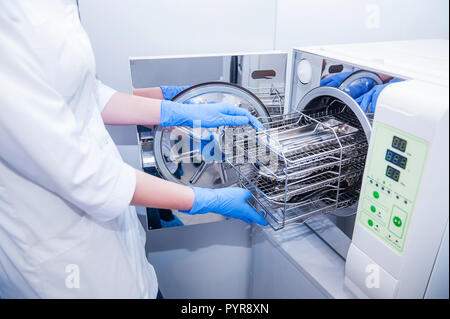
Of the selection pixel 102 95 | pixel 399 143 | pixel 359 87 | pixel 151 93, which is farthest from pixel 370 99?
pixel 102 95

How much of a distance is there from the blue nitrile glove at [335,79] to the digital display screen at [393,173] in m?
0.36

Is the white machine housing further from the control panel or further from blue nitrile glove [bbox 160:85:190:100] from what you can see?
blue nitrile glove [bbox 160:85:190:100]

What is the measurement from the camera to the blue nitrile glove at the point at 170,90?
129 cm

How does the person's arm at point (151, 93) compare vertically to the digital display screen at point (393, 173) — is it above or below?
above

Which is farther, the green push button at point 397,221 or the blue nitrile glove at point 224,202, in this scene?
the blue nitrile glove at point 224,202

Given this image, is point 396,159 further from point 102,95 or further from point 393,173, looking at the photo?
point 102,95

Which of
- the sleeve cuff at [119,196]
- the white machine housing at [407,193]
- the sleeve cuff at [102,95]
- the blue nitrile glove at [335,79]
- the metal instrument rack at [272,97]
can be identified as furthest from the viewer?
the metal instrument rack at [272,97]

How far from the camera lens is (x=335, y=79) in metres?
1.08

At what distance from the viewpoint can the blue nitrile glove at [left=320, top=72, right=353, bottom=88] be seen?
3.42ft

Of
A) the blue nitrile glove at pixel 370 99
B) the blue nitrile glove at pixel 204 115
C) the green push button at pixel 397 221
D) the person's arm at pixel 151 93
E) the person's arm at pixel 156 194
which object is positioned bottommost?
the person's arm at pixel 156 194

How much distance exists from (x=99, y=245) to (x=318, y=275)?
69 centimetres

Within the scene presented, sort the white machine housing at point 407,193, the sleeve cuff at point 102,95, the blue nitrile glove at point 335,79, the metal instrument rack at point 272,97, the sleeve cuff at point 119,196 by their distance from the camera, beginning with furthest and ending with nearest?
the metal instrument rack at point 272,97 → the sleeve cuff at point 102,95 → the blue nitrile glove at point 335,79 → the sleeve cuff at point 119,196 → the white machine housing at point 407,193

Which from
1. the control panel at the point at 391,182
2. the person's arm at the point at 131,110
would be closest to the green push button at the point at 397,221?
the control panel at the point at 391,182

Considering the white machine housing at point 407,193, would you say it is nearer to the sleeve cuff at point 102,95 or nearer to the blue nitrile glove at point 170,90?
the blue nitrile glove at point 170,90
